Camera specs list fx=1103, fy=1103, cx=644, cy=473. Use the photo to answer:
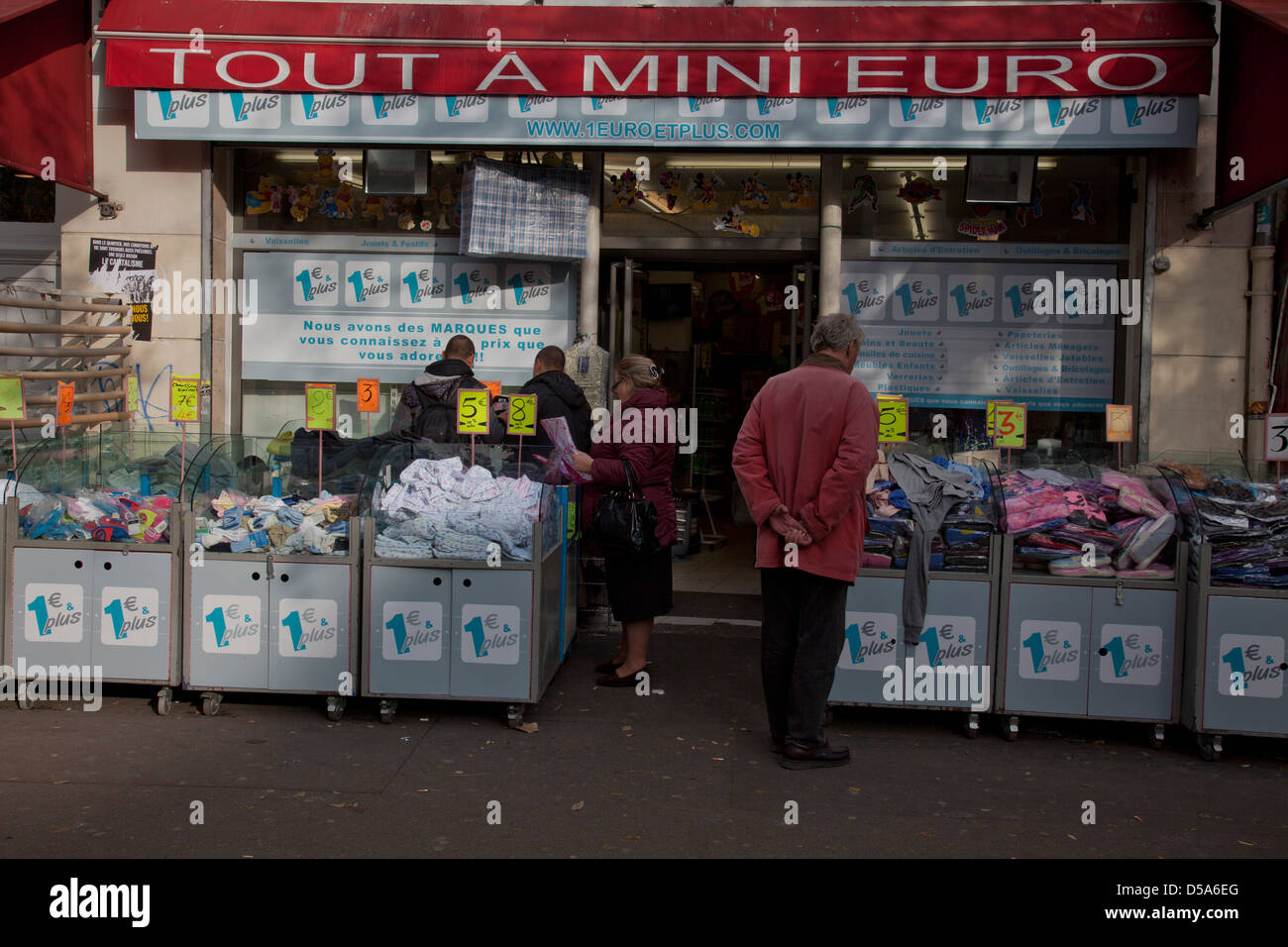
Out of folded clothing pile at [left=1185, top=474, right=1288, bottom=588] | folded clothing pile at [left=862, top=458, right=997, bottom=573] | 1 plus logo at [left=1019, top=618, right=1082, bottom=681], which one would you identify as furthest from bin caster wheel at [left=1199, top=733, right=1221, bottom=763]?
folded clothing pile at [left=862, top=458, right=997, bottom=573]

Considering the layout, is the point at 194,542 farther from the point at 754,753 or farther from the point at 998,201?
the point at 998,201

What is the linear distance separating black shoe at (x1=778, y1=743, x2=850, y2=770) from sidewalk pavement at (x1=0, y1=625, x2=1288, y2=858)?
0.20ft

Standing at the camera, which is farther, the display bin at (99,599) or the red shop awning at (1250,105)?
the red shop awning at (1250,105)

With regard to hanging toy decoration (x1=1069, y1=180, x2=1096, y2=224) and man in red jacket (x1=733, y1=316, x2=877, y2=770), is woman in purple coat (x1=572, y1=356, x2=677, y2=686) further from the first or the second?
hanging toy decoration (x1=1069, y1=180, x2=1096, y2=224)

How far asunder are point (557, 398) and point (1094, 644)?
11.3 feet

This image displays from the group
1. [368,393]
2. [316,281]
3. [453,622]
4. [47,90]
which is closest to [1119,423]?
[453,622]

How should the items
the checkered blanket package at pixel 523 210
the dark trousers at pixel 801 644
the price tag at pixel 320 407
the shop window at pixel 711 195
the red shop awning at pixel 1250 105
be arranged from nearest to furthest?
1. the dark trousers at pixel 801 644
2. the price tag at pixel 320 407
3. the red shop awning at pixel 1250 105
4. the checkered blanket package at pixel 523 210
5. the shop window at pixel 711 195

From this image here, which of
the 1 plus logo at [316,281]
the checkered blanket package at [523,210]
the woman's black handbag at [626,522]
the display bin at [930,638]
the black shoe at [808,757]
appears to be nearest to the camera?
the black shoe at [808,757]

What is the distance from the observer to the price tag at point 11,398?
614 centimetres

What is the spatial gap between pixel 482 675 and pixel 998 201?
5179 millimetres

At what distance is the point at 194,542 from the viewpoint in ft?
19.1

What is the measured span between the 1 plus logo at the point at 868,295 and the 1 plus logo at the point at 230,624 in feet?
15.7

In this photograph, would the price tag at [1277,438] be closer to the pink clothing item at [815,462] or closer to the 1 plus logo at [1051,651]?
the 1 plus logo at [1051,651]

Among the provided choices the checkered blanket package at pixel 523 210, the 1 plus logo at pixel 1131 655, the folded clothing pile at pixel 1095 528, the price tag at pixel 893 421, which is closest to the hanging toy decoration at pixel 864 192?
the checkered blanket package at pixel 523 210
